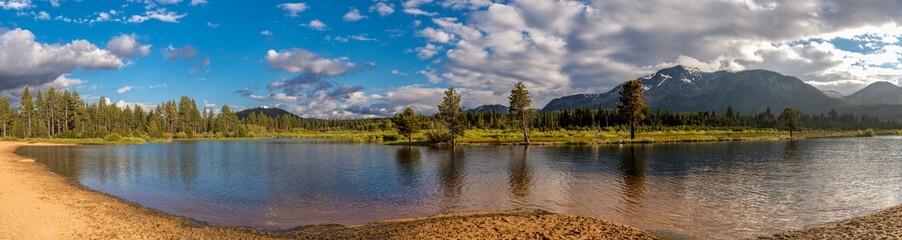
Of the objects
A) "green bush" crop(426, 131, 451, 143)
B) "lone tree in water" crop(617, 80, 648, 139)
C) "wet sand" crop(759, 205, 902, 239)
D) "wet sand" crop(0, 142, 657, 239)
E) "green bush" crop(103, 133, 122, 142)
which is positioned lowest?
"wet sand" crop(759, 205, 902, 239)

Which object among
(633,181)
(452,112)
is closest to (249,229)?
(633,181)

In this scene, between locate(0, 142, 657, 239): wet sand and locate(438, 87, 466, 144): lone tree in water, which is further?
locate(438, 87, 466, 144): lone tree in water

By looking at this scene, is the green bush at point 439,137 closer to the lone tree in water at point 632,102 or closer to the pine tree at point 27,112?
the lone tree in water at point 632,102

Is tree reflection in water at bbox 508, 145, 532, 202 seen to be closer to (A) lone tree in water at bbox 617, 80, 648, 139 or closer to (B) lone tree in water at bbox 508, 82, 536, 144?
(B) lone tree in water at bbox 508, 82, 536, 144

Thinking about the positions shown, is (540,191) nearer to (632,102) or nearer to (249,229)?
(249,229)

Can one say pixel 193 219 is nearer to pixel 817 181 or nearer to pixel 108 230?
pixel 108 230

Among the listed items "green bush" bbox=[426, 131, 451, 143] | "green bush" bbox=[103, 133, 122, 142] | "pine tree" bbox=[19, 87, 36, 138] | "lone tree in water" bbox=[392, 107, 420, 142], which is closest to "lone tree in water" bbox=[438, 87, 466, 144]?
"green bush" bbox=[426, 131, 451, 143]

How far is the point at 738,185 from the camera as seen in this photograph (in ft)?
114

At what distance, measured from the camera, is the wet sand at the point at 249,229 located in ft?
60.1

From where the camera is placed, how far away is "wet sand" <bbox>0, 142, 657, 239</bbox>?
18328mm

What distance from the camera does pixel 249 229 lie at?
70.9ft

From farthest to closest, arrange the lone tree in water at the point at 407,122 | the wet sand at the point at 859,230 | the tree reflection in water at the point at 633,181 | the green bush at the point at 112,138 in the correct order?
1. the green bush at the point at 112,138
2. the lone tree in water at the point at 407,122
3. the tree reflection in water at the point at 633,181
4. the wet sand at the point at 859,230

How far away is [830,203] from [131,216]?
4040 centimetres

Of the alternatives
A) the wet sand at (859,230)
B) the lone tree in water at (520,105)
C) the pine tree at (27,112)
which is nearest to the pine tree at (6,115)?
the pine tree at (27,112)
